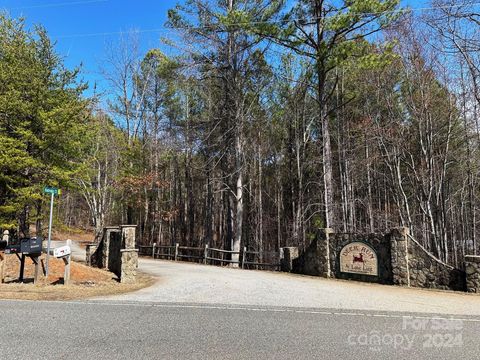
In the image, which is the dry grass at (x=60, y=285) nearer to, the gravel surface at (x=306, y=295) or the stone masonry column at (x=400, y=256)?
the gravel surface at (x=306, y=295)

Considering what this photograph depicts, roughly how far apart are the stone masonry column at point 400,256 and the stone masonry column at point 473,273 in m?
1.51

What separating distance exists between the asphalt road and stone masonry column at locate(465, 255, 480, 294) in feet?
11.5

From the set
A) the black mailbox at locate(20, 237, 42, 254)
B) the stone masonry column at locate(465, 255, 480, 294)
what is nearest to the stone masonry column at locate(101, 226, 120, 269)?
the black mailbox at locate(20, 237, 42, 254)

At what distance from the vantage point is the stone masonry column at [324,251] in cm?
1269

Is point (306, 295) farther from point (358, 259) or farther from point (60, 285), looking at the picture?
point (60, 285)

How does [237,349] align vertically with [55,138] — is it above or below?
below

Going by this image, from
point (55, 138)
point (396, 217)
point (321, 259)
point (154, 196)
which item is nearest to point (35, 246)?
point (55, 138)

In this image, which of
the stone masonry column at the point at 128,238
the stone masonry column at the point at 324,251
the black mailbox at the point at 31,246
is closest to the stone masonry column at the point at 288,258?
the stone masonry column at the point at 324,251

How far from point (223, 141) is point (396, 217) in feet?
36.8

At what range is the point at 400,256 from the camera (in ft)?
35.9

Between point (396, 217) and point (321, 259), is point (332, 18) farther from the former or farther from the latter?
point (396, 217)

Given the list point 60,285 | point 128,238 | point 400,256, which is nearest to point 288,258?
point 400,256

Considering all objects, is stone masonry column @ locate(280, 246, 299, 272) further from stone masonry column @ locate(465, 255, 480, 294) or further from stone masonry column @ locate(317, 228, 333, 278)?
stone masonry column @ locate(465, 255, 480, 294)

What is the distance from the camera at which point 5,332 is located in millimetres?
5387
